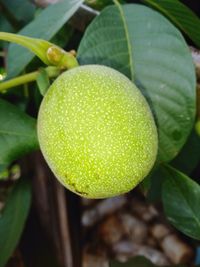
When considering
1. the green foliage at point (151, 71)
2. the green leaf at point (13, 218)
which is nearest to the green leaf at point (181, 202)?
the green foliage at point (151, 71)

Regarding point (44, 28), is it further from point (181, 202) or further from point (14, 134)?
point (181, 202)

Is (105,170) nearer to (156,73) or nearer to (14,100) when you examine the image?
(156,73)

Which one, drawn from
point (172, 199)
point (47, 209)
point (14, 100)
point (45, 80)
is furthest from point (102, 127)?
point (47, 209)

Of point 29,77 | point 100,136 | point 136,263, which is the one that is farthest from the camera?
point 136,263

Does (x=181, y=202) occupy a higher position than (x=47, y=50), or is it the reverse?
(x=47, y=50)

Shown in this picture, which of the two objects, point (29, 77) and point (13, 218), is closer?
point (29, 77)

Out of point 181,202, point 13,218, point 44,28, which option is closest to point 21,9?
point 44,28
